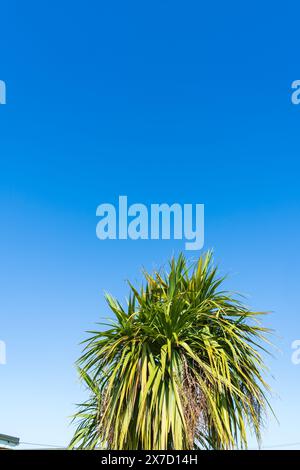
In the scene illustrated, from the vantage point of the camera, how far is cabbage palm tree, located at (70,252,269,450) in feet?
28.3

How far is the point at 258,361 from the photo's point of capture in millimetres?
9180

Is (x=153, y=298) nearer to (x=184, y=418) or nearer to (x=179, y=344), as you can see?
(x=179, y=344)

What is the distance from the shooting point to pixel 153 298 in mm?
10000

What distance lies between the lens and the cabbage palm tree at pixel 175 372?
8.63 meters

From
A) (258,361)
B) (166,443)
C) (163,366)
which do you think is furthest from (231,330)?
(166,443)

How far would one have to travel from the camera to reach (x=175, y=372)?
8.88m

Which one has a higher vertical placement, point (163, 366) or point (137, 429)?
point (163, 366)
